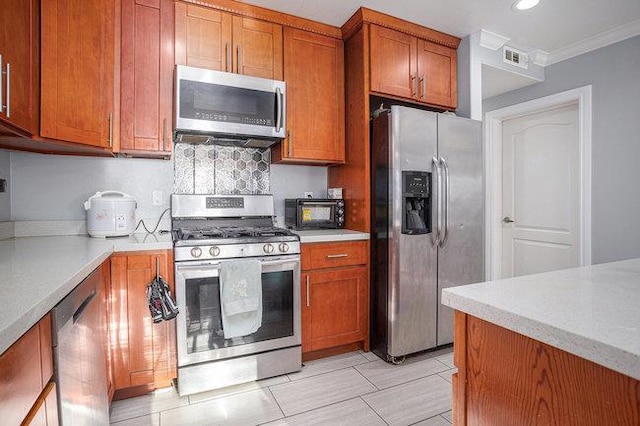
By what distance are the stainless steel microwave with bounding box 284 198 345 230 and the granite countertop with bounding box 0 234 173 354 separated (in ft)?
3.20

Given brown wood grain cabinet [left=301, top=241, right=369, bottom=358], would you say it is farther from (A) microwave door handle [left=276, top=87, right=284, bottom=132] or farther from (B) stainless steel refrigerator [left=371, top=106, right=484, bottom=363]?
(A) microwave door handle [left=276, top=87, right=284, bottom=132]

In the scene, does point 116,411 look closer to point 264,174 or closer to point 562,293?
point 264,174

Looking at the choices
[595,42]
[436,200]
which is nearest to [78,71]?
[436,200]

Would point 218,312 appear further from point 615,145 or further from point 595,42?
point 595,42

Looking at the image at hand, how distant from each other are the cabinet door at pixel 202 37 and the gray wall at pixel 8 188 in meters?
1.17

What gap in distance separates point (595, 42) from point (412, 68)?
5.22ft

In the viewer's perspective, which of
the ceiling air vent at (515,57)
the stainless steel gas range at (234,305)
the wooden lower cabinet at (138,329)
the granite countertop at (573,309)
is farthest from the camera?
the ceiling air vent at (515,57)

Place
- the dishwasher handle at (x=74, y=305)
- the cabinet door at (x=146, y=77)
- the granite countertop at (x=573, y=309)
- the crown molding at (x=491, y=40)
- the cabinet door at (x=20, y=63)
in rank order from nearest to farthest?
the granite countertop at (x=573, y=309)
the dishwasher handle at (x=74, y=305)
the cabinet door at (x=20, y=63)
the cabinet door at (x=146, y=77)
the crown molding at (x=491, y=40)

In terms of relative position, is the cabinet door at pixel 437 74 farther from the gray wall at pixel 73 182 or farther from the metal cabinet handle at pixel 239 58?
the gray wall at pixel 73 182

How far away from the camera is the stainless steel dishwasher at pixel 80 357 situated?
92 centimetres

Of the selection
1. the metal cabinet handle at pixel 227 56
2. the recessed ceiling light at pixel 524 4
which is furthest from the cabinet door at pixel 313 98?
the recessed ceiling light at pixel 524 4

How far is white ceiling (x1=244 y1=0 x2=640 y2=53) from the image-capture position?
2.34m

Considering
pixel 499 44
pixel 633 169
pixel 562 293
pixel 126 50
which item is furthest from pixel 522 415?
pixel 499 44

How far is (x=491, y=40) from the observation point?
9.28 feet
